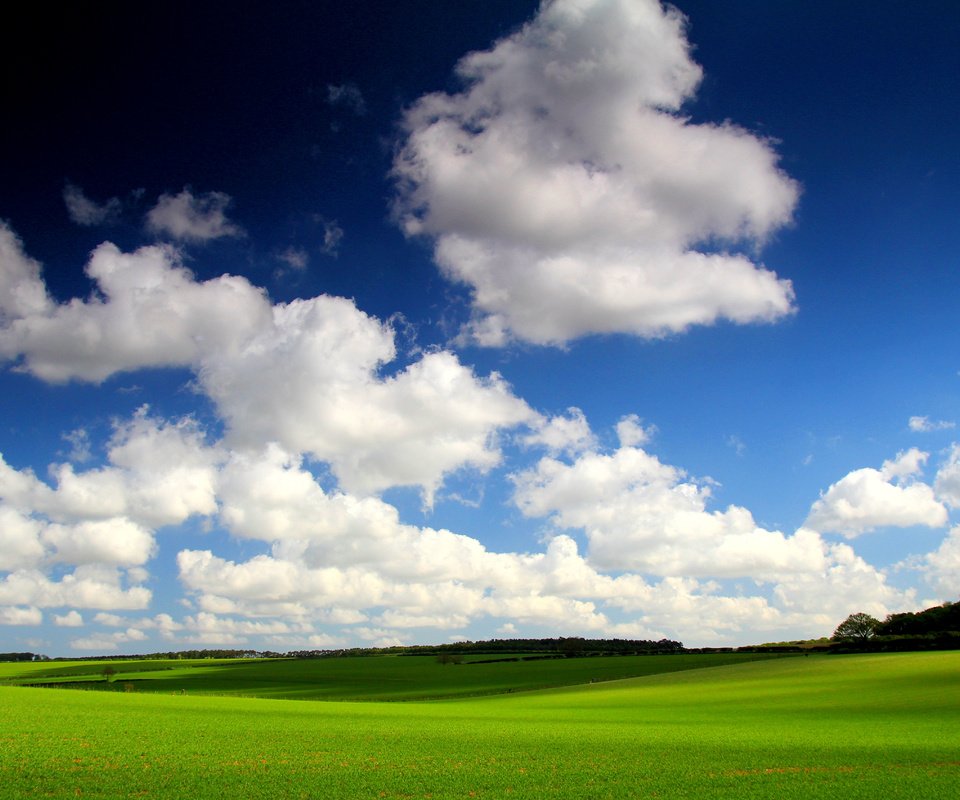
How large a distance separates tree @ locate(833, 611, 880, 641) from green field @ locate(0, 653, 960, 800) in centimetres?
8982

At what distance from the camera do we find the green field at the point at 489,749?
72.1ft

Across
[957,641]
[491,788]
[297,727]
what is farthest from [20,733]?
[957,641]

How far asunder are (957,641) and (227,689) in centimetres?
9957

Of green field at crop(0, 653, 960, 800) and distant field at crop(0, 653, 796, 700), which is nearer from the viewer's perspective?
green field at crop(0, 653, 960, 800)

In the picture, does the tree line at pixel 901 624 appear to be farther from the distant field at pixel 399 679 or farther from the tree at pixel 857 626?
the distant field at pixel 399 679

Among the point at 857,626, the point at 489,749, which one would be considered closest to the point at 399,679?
the point at 489,749

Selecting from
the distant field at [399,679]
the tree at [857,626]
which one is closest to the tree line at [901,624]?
the tree at [857,626]

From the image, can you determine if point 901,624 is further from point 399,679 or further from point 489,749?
point 489,749

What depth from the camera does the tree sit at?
444 feet

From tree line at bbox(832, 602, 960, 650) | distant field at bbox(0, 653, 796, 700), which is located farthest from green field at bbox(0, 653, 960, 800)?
tree line at bbox(832, 602, 960, 650)

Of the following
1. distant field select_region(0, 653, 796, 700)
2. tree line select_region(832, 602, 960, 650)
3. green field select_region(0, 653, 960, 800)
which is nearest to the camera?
green field select_region(0, 653, 960, 800)

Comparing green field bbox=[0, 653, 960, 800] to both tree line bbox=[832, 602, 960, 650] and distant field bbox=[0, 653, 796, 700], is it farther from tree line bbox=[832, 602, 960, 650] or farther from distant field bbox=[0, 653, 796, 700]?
tree line bbox=[832, 602, 960, 650]

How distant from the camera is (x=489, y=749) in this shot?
98.0ft

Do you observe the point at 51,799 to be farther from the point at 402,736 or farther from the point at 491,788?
the point at 402,736
